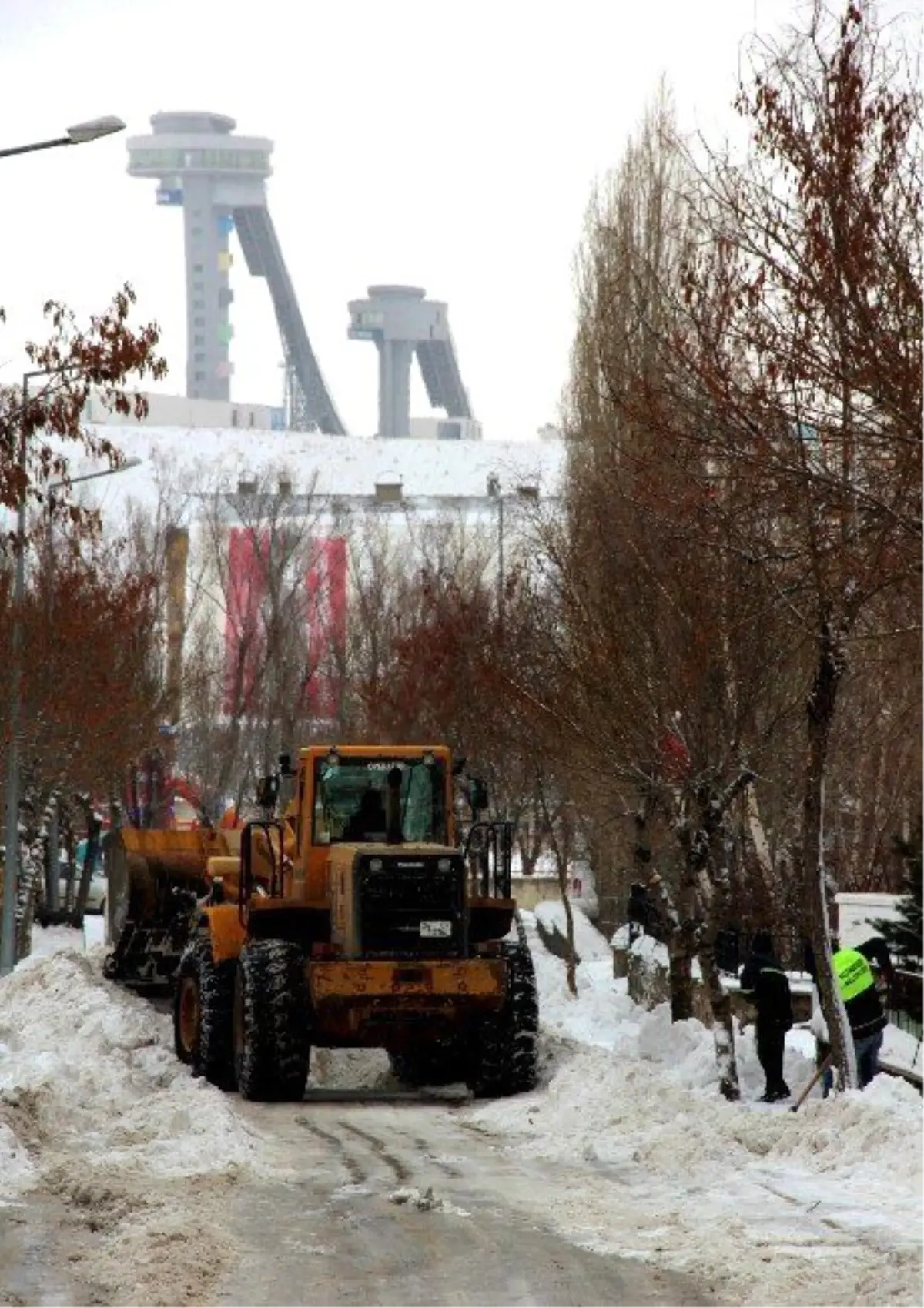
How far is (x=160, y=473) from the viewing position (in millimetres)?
120375

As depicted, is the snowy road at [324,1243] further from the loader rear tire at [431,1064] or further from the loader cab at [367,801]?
the loader rear tire at [431,1064]

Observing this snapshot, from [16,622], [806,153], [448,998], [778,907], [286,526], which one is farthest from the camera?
[286,526]

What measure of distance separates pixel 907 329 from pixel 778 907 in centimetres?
2050

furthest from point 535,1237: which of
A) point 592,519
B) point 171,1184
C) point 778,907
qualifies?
point 778,907

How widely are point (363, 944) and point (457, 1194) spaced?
19.6ft

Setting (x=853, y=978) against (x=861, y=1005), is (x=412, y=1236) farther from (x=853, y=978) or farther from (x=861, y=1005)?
(x=861, y=1005)

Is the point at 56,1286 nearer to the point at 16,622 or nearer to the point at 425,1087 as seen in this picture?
the point at 425,1087

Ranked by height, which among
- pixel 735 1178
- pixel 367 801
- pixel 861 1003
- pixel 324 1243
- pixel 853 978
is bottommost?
pixel 324 1243

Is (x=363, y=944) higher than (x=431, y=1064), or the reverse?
(x=363, y=944)

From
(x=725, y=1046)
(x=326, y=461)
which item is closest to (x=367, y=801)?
(x=725, y=1046)

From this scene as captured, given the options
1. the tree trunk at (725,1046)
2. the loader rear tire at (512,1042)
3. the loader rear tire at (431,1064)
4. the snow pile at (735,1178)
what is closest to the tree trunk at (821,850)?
the snow pile at (735,1178)

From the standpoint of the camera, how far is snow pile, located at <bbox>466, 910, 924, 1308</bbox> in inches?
465

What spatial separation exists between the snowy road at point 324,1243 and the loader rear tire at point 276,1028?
340 cm

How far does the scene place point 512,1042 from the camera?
21000 mm
